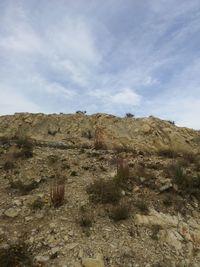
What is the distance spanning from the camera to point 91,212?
9.19 meters

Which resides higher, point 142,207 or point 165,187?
point 165,187

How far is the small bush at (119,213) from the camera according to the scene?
9023 millimetres

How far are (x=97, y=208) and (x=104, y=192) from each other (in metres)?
0.60

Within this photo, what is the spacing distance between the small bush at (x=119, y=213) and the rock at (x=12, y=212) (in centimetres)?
239

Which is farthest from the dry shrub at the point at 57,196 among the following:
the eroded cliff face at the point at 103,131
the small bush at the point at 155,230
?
the eroded cliff face at the point at 103,131

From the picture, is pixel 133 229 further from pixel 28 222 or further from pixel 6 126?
pixel 6 126

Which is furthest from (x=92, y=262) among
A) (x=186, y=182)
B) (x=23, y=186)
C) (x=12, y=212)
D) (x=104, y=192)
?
(x=186, y=182)

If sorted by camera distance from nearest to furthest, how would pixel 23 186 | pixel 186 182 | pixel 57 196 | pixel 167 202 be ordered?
pixel 57 196 < pixel 167 202 < pixel 23 186 < pixel 186 182

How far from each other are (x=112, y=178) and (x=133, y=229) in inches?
98.4

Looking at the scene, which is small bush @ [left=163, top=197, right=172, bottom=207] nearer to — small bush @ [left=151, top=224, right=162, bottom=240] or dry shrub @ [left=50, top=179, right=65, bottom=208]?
small bush @ [left=151, top=224, right=162, bottom=240]

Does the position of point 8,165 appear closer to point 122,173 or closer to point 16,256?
point 122,173

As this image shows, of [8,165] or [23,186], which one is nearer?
[23,186]

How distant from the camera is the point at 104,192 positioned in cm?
984

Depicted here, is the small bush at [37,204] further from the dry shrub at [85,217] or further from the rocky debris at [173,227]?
the rocky debris at [173,227]
